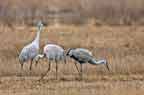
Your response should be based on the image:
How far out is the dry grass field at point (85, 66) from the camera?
13336mm

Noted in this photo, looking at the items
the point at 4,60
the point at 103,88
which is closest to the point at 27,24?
the point at 4,60

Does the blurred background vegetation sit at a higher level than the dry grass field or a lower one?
higher

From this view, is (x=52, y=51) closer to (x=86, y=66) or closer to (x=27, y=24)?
(x=86, y=66)

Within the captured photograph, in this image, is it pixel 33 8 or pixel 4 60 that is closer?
pixel 4 60

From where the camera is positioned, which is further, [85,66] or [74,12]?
[74,12]

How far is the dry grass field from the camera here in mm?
13336

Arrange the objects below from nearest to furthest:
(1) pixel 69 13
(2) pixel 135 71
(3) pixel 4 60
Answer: (2) pixel 135 71 → (3) pixel 4 60 → (1) pixel 69 13

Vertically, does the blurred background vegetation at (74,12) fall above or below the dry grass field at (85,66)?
above

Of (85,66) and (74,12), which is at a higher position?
(74,12)

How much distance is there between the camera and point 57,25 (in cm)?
2425

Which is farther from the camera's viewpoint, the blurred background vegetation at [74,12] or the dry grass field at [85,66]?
the blurred background vegetation at [74,12]

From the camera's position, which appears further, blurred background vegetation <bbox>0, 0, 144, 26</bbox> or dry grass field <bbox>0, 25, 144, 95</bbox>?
blurred background vegetation <bbox>0, 0, 144, 26</bbox>

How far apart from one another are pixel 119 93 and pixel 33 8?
53.1 feet

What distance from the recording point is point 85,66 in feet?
52.8
